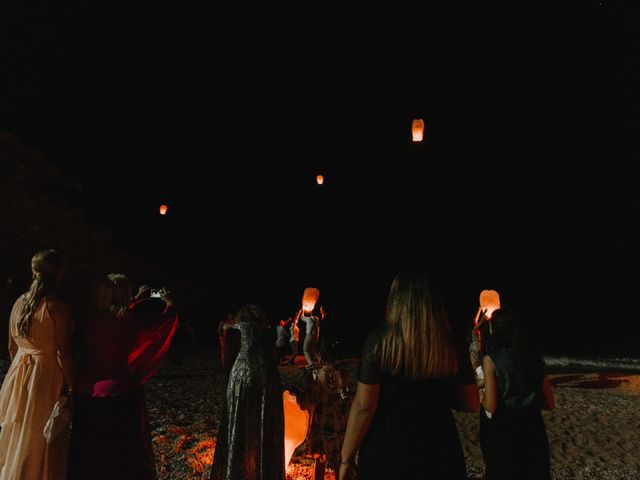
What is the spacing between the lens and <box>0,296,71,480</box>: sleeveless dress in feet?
11.5

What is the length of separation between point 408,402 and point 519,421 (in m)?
1.63

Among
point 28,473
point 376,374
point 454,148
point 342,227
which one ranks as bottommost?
point 28,473

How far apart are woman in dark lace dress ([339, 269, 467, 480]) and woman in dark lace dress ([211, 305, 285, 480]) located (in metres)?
1.81

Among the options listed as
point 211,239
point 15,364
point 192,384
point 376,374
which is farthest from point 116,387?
point 211,239

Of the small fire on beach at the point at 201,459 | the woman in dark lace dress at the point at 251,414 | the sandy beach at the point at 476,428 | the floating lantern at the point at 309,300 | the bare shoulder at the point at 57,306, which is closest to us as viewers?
the bare shoulder at the point at 57,306

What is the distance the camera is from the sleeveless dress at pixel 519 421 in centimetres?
345

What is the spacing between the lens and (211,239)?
30.0 metres

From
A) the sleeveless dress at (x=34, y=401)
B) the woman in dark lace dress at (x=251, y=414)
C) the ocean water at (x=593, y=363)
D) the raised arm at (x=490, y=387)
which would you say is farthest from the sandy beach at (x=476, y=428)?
the ocean water at (x=593, y=363)

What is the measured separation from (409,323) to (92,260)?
27.2 m

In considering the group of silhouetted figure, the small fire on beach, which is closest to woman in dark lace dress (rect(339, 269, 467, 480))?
the group of silhouetted figure

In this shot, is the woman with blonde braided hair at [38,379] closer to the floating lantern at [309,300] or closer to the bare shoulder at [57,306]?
the bare shoulder at [57,306]

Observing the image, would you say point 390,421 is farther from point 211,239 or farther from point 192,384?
point 211,239

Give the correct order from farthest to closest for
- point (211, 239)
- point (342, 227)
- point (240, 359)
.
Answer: point (342, 227)
point (211, 239)
point (240, 359)

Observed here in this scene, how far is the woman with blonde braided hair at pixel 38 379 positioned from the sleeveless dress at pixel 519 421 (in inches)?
125
